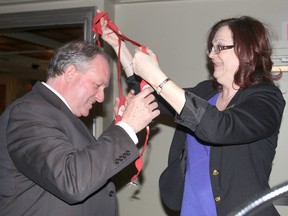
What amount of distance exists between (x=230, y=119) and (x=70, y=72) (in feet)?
2.23

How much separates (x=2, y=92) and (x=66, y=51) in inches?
238

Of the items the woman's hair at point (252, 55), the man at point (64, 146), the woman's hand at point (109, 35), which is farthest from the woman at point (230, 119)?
the woman's hand at point (109, 35)

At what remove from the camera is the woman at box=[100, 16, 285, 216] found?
51.9 inches

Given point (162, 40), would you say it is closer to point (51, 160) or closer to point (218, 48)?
point (218, 48)

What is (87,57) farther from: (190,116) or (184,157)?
(184,157)

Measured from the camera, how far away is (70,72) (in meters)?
1.54

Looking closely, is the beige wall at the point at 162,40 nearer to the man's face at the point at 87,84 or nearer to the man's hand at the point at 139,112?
the man's face at the point at 87,84

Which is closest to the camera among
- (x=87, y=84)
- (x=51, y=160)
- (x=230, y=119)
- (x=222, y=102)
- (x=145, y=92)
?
(x=51, y=160)

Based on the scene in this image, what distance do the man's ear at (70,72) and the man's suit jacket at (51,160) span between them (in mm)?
117

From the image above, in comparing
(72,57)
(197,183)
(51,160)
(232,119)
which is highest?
(72,57)

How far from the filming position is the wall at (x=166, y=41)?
9.69ft

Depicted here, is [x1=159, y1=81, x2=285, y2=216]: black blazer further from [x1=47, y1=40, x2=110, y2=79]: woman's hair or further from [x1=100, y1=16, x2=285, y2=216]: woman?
[x1=47, y1=40, x2=110, y2=79]: woman's hair

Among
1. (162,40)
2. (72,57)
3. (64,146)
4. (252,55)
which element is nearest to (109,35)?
(72,57)

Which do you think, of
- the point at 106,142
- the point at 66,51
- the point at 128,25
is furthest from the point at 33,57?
the point at 106,142
